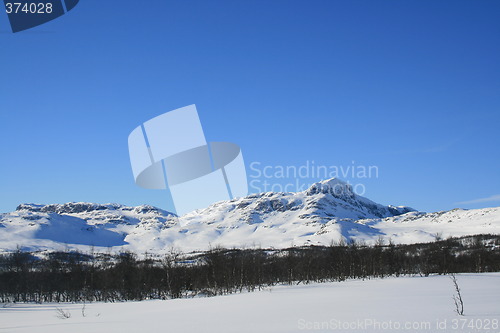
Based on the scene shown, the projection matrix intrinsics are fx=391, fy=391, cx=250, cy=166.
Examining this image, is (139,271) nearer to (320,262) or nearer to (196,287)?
(196,287)

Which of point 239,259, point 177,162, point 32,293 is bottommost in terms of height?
point 32,293

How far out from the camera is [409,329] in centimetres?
815

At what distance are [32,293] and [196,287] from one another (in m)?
34.2

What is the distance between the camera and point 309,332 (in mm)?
8422

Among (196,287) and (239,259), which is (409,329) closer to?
(196,287)

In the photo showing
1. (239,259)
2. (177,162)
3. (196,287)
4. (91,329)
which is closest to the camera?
(91,329)

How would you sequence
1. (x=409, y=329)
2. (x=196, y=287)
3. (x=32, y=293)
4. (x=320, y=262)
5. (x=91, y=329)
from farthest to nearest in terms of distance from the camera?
(x=320, y=262), (x=32, y=293), (x=196, y=287), (x=91, y=329), (x=409, y=329)

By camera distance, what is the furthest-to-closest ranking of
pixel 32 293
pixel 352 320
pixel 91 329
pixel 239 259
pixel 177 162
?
1. pixel 32 293
2. pixel 239 259
3. pixel 177 162
4. pixel 91 329
5. pixel 352 320

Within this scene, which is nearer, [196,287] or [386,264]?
[196,287]

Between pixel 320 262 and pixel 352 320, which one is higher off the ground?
pixel 352 320

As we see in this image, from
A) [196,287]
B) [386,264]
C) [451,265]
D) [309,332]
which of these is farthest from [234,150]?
[451,265]

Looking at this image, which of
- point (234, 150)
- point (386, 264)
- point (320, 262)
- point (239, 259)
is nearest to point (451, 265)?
point (386, 264)

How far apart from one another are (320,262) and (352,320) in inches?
2840

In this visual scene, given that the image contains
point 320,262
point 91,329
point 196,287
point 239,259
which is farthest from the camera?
point 320,262
